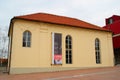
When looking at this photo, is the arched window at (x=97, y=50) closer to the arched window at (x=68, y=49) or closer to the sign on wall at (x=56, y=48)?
the arched window at (x=68, y=49)

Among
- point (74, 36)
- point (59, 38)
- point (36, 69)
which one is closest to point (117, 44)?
point (74, 36)

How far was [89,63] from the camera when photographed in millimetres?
23375

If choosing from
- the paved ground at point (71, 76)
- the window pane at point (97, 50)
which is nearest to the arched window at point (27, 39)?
the paved ground at point (71, 76)

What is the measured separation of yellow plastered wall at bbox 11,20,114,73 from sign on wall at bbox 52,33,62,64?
37cm

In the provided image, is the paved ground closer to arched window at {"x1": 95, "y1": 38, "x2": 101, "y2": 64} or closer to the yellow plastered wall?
the yellow plastered wall

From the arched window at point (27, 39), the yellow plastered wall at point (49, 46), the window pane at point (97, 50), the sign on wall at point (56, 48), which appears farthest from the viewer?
the window pane at point (97, 50)

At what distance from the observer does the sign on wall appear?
21.0m

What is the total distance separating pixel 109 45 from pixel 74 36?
20.2 feet

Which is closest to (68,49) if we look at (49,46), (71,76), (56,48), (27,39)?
(56,48)

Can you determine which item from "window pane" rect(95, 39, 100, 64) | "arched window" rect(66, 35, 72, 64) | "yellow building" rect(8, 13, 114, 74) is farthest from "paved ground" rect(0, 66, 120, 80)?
"window pane" rect(95, 39, 100, 64)

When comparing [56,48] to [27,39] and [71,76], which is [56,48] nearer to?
[27,39]

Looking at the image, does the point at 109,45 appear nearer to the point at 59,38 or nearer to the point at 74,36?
the point at 74,36

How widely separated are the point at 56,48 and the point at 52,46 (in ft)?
1.91

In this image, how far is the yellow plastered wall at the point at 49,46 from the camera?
19484 millimetres
